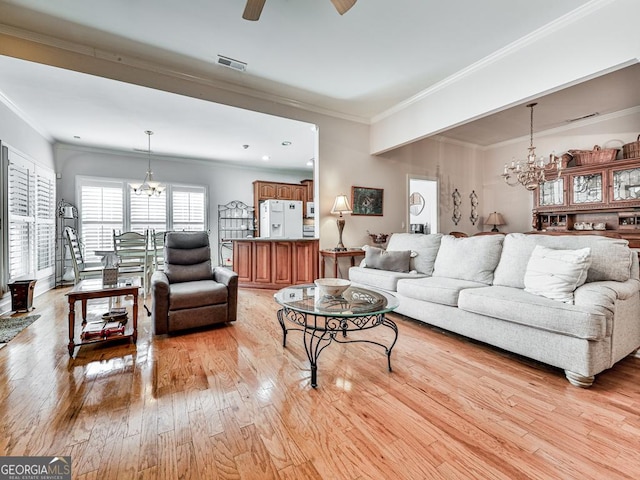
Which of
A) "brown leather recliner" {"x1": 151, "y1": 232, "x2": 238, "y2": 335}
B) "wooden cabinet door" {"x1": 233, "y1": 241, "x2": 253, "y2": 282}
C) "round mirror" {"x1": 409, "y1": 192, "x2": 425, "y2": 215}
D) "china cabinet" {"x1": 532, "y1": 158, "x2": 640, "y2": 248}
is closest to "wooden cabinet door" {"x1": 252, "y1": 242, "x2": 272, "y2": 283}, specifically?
"wooden cabinet door" {"x1": 233, "y1": 241, "x2": 253, "y2": 282}

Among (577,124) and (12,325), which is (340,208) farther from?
(577,124)

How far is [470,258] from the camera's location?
3.05 metres

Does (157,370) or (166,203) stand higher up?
(166,203)

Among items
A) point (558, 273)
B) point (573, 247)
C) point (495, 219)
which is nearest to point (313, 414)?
point (558, 273)

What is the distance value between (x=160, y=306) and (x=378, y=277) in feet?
7.73

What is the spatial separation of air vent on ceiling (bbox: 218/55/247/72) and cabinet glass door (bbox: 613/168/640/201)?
5762 mm

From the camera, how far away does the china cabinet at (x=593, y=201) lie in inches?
170

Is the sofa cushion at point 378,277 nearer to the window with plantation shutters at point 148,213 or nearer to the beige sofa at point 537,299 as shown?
the beige sofa at point 537,299

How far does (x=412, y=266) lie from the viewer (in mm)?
3701

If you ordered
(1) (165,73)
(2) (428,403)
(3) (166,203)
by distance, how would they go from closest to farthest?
(2) (428,403) < (1) (165,73) < (3) (166,203)

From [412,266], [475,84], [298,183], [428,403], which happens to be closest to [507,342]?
[428,403]

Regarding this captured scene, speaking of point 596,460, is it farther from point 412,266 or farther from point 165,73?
point 165,73

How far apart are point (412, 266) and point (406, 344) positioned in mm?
1340

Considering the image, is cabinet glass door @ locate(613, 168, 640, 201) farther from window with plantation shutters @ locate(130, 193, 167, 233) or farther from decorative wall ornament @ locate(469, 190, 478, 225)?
window with plantation shutters @ locate(130, 193, 167, 233)
